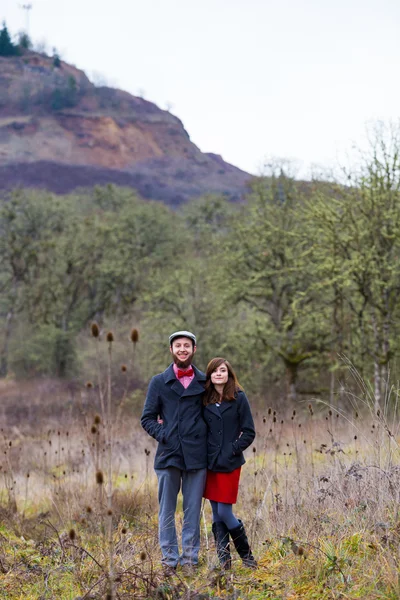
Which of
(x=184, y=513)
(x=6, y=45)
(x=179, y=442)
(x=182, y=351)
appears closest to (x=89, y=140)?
(x=6, y=45)

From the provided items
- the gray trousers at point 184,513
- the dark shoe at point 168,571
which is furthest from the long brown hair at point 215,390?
the dark shoe at point 168,571

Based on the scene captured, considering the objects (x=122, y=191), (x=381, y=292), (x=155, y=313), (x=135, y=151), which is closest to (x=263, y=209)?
→ (x=155, y=313)

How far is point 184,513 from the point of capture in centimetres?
421

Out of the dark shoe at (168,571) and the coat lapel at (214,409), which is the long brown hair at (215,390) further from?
the dark shoe at (168,571)

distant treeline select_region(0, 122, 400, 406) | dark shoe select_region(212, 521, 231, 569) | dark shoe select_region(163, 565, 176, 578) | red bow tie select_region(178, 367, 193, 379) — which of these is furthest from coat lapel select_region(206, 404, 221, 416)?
distant treeline select_region(0, 122, 400, 406)

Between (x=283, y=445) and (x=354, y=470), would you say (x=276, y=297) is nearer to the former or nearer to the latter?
(x=283, y=445)

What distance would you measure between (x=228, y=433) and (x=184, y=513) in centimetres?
63

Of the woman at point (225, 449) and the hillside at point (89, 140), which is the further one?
the hillside at point (89, 140)

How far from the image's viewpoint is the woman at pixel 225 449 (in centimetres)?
412

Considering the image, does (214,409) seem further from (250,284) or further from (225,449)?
(250,284)

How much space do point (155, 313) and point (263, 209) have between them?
479 centimetres

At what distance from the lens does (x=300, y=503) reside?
16.0 feet

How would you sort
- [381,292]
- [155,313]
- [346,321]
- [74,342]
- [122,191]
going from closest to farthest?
[381,292]
[346,321]
[155,313]
[74,342]
[122,191]

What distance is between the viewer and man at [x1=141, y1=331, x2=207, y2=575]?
4172 millimetres
